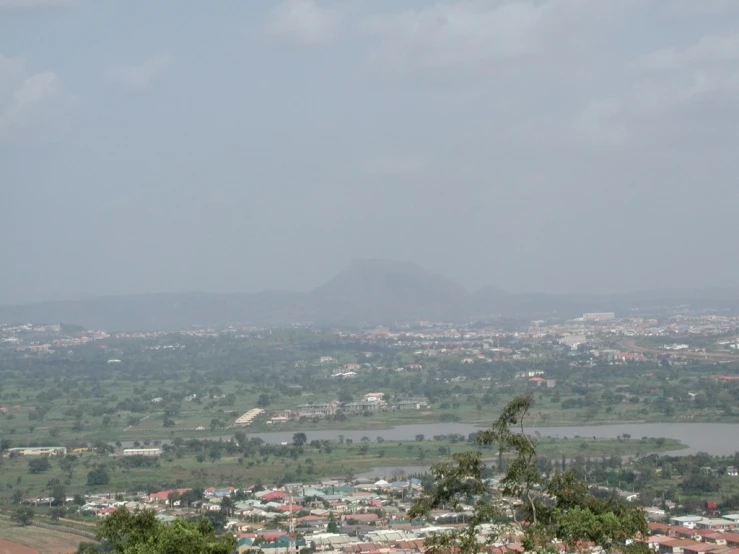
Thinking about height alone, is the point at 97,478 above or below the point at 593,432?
below

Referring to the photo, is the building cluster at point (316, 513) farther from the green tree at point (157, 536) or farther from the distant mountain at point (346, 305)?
the distant mountain at point (346, 305)

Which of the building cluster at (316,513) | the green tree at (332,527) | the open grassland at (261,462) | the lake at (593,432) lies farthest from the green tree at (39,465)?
the green tree at (332,527)

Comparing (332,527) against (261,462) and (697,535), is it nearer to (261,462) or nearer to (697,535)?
(697,535)

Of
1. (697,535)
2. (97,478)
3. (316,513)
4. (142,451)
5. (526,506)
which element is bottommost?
(142,451)

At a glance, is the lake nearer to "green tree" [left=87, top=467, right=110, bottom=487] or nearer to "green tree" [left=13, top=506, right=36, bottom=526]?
"green tree" [left=87, top=467, right=110, bottom=487]

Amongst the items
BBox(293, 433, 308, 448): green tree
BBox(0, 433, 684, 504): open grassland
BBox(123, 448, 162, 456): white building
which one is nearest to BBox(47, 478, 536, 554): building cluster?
BBox(0, 433, 684, 504): open grassland

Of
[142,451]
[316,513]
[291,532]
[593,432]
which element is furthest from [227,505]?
[593,432]

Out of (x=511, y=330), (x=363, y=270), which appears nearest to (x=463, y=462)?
(x=511, y=330)
